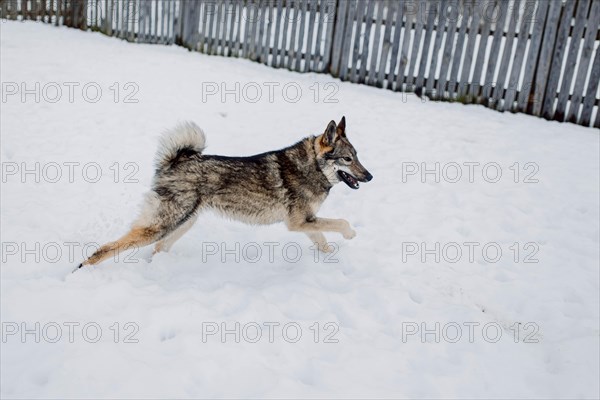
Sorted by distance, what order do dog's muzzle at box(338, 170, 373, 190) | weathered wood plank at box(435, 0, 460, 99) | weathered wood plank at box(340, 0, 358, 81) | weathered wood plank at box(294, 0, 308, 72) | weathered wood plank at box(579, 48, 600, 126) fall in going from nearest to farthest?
dog's muzzle at box(338, 170, 373, 190)
weathered wood plank at box(579, 48, 600, 126)
weathered wood plank at box(435, 0, 460, 99)
weathered wood plank at box(340, 0, 358, 81)
weathered wood plank at box(294, 0, 308, 72)

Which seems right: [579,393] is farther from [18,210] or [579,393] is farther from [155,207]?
[18,210]

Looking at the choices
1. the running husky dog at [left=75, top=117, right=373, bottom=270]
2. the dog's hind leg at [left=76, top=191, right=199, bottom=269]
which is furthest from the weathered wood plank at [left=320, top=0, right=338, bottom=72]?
the dog's hind leg at [left=76, top=191, right=199, bottom=269]

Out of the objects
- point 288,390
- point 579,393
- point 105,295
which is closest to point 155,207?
point 105,295

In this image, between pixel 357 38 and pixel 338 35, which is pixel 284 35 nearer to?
pixel 338 35

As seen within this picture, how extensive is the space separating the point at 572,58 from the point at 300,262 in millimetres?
5281

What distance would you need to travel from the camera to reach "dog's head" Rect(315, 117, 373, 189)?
4.61 meters

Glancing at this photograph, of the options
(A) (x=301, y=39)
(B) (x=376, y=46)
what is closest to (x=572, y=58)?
(B) (x=376, y=46)

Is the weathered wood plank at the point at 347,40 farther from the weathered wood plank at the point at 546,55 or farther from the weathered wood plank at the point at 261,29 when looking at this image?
the weathered wood plank at the point at 546,55

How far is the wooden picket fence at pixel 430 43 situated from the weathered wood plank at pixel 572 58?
0.04ft

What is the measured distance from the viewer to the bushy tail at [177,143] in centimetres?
423

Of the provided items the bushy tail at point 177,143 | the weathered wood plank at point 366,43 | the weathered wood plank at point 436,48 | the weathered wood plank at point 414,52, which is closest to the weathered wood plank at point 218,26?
the weathered wood plank at point 366,43

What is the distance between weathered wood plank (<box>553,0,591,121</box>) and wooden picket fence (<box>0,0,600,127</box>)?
13mm

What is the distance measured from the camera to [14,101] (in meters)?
6.75

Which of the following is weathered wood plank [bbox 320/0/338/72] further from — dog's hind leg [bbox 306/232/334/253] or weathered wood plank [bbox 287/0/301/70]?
dog's hind leg [bbox 306/232/334/253]
